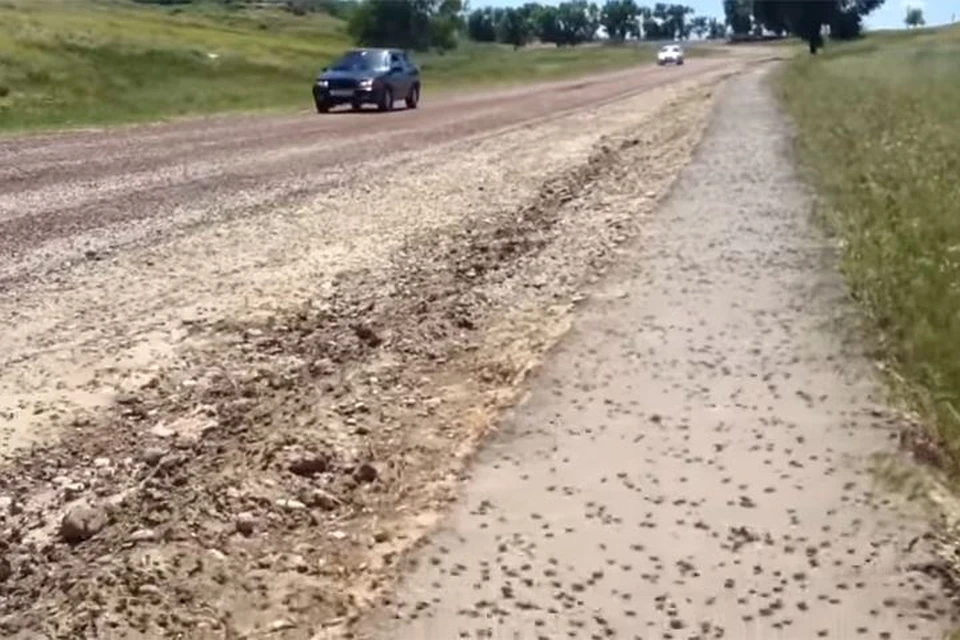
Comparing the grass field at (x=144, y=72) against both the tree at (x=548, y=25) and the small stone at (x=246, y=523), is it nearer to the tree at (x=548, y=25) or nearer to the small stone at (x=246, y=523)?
the small stone at (x=246, y=523)

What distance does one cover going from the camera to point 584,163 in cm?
2141

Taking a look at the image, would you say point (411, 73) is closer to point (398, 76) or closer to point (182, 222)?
point (398, 76)

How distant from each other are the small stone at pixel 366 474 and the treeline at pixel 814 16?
105 m

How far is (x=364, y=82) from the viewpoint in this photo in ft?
131

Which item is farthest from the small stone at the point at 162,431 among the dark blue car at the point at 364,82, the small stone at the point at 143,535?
the dark blue car at the point at 364,82

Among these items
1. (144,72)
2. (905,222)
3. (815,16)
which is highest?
(905,222)

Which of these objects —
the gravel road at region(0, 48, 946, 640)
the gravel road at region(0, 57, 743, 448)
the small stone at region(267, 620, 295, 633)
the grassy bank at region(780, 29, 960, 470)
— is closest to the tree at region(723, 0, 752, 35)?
the grassy bank at region(780, 29, 960, 470)

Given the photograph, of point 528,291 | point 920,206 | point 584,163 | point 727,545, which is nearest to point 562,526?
point 727,545

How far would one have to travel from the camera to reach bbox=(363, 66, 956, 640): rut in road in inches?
187

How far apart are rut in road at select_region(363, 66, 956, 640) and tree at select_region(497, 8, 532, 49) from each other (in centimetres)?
17368

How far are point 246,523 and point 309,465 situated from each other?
726mm

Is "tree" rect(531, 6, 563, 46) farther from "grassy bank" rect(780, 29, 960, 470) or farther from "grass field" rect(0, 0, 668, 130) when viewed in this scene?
"grassy bank" rect(780, 29, 960, 470)

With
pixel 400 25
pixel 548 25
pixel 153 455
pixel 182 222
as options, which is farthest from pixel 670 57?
pixel 153 455

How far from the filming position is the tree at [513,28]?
183 m
